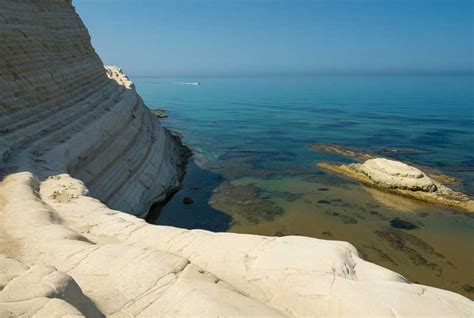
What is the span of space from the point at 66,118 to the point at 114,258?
9.45 meters

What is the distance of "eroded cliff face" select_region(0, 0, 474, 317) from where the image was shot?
3.97 m

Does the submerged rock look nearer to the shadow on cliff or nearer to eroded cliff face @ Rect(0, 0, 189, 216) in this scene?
the shadow on cliff

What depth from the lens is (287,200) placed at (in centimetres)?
1788

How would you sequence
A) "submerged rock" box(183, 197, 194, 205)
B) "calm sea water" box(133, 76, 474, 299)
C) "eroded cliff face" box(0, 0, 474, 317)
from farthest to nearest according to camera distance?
"submerged rock" box(183, 197, 194, 205) < "calm sea water" box(133, 76, 474, 299) < "eroded cliff face" box(0, 0, 474, 317)

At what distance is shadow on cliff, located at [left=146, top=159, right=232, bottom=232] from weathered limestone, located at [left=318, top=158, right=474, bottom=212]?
860cm

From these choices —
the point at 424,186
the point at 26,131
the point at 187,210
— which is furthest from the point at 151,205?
the point at 424,186

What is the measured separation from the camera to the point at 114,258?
16.1ft

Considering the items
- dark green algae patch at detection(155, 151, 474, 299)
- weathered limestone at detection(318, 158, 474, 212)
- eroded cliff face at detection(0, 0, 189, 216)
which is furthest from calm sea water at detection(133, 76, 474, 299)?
eroded cliff face at detection(0, 0, 189, 216)

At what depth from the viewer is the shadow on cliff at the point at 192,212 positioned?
14.7 meters

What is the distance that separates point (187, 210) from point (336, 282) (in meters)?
11.9

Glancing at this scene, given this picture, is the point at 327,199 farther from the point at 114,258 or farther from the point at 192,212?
the point at 114,258

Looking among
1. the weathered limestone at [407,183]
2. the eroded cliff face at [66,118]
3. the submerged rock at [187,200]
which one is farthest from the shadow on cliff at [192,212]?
the weathered limestone at [407,183]

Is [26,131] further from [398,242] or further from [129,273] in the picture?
[398,242]

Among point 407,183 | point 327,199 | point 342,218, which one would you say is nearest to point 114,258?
point 342,218
